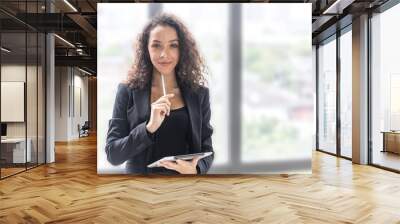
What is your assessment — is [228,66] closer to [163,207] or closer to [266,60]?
[266,60]

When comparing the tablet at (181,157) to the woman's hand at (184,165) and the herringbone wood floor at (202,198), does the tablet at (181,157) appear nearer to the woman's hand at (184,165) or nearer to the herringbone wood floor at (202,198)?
the woman's hand at (184,165)

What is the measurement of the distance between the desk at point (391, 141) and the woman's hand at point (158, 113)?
413 centimetres

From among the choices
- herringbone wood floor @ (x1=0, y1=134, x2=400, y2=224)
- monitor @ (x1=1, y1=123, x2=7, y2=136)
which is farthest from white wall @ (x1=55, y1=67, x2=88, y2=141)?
monitor @ (x1=1, y1=123, x2=7, y2=136)

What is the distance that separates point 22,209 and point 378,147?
6499 mm

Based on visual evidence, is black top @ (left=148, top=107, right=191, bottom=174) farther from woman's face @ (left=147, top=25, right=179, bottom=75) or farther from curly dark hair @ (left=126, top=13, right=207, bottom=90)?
woman's face @ (left=147, top=25, right=179, bottom=75)

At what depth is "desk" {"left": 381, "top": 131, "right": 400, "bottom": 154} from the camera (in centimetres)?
701

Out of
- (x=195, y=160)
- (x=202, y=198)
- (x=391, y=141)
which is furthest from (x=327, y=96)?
(x=202, y=198)

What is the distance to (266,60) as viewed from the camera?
639 cm

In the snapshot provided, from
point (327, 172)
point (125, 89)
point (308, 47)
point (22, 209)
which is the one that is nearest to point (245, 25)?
point (308, 47)

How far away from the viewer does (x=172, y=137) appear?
6.20m

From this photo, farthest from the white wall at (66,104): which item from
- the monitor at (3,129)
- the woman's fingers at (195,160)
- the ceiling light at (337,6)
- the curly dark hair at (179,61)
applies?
the ceiling light at (337,6)

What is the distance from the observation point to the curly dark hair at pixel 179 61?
20.5 ft

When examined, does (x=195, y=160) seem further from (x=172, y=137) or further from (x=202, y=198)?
(x=202, y=198)

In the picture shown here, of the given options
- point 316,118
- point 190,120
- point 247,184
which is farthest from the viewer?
point 316,118
